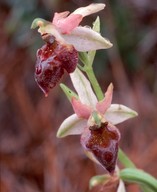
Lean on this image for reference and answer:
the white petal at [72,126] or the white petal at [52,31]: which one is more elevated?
the white petal at [52,31]

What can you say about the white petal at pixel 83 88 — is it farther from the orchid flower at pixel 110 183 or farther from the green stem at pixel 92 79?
the orchid flower at pixel 110 183

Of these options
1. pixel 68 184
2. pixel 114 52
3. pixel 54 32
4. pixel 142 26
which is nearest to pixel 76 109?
pixel 54 32

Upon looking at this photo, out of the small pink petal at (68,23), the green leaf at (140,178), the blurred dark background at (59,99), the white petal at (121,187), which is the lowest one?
the blurred dark background at (59,99)

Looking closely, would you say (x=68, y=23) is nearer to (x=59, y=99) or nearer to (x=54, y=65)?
(x=54, y=65)

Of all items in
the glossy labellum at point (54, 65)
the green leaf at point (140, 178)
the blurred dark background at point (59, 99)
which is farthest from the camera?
the blurred dark background at point (59, 99)

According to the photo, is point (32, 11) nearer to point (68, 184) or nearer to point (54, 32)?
point (68, 184)

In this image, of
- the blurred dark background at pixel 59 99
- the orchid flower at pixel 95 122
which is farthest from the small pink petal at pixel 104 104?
the blurred dark background at pixel 59 99

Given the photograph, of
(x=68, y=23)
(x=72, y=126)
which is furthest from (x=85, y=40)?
(x=72, y=126)

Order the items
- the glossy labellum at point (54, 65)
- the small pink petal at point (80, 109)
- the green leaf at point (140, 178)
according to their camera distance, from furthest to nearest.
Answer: the green leaf at point (140, 178) → the small pink petal at point (80, 109) → the glossy labellum at point (54, 65)
